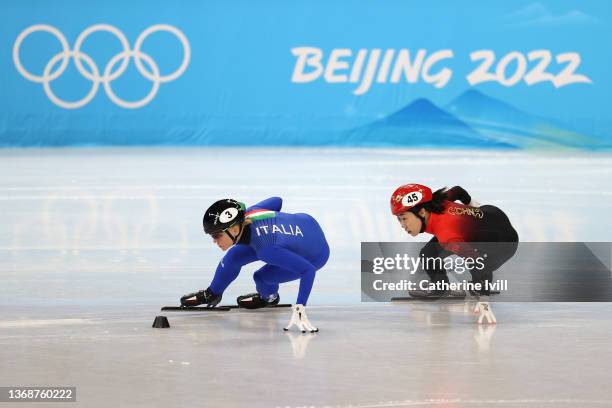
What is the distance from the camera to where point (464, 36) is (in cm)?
2023

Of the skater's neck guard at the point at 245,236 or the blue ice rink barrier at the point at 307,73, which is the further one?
the blue ice rink barrier at the point at 307,73

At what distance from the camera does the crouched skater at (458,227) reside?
5.04 meters

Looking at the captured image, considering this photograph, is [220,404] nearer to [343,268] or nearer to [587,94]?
[343,268]

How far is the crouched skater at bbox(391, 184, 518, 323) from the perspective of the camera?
504 centimetres

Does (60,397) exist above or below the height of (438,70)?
below

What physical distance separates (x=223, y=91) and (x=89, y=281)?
47.4 feet

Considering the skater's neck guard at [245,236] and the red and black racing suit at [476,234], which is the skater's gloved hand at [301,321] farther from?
the red and black racing suit at [476,234]

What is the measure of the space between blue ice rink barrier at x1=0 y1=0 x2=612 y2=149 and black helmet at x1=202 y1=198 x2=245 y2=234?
15.4 m

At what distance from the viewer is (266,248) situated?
491 centimetres

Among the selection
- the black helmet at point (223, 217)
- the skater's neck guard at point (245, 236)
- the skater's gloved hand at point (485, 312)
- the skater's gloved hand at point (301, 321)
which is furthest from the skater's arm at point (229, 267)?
the skater's gloved hand at point (485, 312)

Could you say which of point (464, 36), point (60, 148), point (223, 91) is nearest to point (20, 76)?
point (60, 148)

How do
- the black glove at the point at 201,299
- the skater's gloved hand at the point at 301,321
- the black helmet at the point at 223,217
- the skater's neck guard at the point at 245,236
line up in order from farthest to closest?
the black glove at the point at 201,299
the skater's neck guard at the point at 245,236
the black helmet at the point at 223,217
the skater's gloved hand at the point at 301,321

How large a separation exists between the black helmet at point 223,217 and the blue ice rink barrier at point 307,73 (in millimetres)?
15370

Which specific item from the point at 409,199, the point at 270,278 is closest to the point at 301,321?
the point at 270,278
